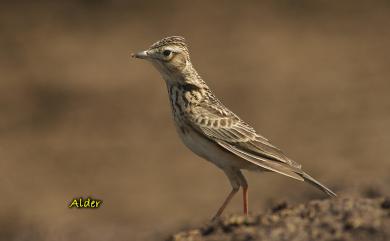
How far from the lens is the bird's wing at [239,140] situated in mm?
8625

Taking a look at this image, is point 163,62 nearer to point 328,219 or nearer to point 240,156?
point 240,156

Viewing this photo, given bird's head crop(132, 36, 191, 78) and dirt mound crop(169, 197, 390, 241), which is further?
bird's head crop(132, 36, 191, 78)

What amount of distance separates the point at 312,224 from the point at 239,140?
5.69 ft

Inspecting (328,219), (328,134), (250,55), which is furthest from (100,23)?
(328,219)

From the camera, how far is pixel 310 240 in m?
6.95

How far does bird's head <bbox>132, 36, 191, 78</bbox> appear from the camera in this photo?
356 inches

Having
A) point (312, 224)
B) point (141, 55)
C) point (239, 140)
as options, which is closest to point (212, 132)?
point (239, 140)

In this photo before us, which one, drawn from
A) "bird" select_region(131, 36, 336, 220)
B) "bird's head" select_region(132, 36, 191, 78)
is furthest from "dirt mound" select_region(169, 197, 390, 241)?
"bird's head" select_region(132, 36, 191, 78)

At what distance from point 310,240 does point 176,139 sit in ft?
Result: 42.2

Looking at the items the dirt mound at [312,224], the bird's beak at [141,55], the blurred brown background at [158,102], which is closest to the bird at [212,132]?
the bird's beak at [141,55]

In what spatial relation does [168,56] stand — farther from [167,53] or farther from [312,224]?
[312,224]

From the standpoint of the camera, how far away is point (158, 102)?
21516mm

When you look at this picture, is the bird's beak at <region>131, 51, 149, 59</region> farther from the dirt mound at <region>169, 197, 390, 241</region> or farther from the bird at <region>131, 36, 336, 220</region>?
the dirt mound at <region>169, 197, 390, 241</region>

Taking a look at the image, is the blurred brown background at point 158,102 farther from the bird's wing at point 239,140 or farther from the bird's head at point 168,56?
the bird's head at point 168,56
